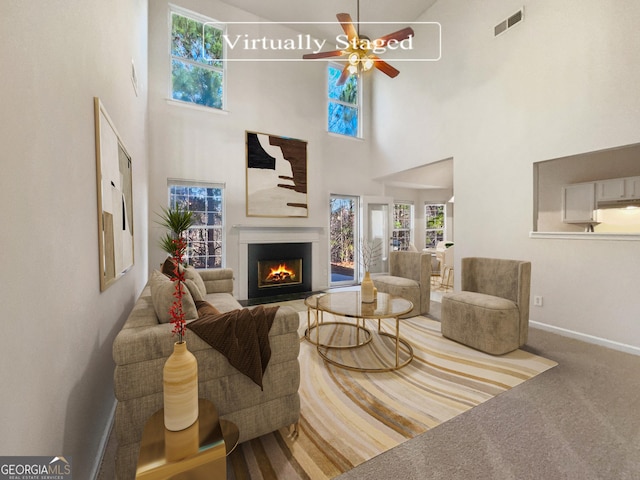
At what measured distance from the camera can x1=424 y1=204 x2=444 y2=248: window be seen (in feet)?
25.6

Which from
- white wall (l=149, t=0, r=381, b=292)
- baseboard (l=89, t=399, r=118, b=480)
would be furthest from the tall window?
baseboard (l=89, t=399, r=118, b=480)

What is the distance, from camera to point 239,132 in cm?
489

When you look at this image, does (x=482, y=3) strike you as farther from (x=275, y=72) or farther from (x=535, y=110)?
(x=275, y=72)

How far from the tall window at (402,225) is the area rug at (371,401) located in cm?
447

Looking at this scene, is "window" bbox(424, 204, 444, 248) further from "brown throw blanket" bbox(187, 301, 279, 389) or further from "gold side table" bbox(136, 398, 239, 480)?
"gold side table" bbox(136, 398, 239, 480)

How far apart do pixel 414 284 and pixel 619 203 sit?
3637 mm

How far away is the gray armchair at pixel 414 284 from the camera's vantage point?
12.6 feet

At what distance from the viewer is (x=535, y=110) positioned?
11.2ft

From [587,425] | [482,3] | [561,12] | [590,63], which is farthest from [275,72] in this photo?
[587,425]

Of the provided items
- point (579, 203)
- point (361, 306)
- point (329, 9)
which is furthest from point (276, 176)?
point (579, 203)

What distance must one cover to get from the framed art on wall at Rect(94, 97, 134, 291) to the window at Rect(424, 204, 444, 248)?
7.13m

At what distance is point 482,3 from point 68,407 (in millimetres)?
6004

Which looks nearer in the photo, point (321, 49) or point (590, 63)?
point (590, 63)

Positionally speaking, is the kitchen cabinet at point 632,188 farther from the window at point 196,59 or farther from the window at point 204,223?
the window at point 196,59
